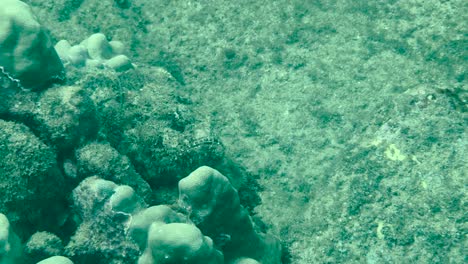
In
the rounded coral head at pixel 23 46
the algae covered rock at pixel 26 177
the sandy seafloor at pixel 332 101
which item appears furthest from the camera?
the sandy seafloor at pixel 332 101

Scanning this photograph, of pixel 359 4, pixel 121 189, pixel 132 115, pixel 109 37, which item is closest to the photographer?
pixel 121 189

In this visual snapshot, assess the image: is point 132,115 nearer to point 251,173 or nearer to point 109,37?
point 251,173

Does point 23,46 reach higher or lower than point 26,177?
higher

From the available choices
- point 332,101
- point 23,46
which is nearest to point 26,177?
point 23,46

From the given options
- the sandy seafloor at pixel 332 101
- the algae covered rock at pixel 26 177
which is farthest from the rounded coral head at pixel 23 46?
the sandy seafloor at pixel 332 101

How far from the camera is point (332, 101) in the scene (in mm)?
4996

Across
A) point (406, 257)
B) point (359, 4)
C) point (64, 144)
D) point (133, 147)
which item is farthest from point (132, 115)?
point (359, 4)

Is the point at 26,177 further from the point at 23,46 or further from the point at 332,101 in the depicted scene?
the point at 332,101

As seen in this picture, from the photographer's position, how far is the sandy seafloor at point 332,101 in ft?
12.3

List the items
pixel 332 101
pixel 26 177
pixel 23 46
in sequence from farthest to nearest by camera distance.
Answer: pixel 332 101 → pixel 23 46 → pixel 26 177

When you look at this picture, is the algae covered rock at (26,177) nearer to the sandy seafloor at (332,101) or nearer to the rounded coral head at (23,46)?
the rounded coral head at (23,46)

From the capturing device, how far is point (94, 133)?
3738 millimetres

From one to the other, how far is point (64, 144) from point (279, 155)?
237 centimetres

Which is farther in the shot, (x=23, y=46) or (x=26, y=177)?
(x=23, y=46)
